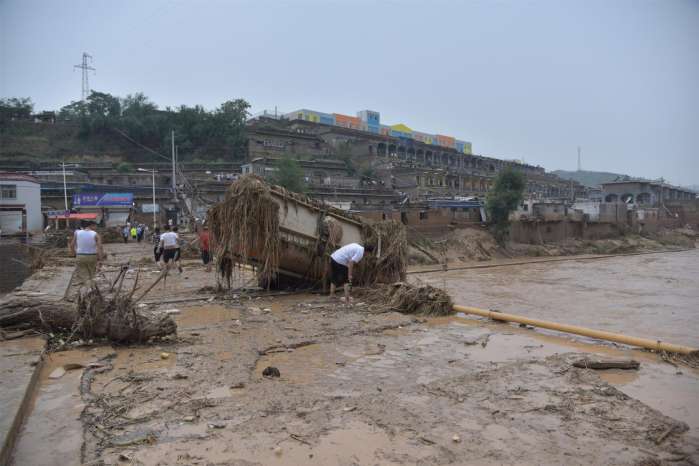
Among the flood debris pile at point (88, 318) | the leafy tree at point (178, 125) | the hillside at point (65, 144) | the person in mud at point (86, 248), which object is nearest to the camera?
the flood debris pile at point (88, 318)

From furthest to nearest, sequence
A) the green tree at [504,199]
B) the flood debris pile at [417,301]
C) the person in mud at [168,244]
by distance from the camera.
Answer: the green tree at [504,199], the person in mud at [168,244], the flood debris pile at [417,301]

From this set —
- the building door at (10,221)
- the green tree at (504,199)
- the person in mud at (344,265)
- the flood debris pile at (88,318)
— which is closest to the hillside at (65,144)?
the building door at (10,221)

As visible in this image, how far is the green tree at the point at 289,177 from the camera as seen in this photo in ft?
120

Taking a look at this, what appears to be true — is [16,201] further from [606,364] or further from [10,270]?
[606,364]

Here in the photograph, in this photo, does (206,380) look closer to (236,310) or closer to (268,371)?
(268,371)

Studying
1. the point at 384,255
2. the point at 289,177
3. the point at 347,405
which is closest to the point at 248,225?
the point at 384,255

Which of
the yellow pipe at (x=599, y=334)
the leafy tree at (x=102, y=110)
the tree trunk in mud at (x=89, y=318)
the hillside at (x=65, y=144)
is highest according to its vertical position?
the leafy tree at (x=102, y=110)

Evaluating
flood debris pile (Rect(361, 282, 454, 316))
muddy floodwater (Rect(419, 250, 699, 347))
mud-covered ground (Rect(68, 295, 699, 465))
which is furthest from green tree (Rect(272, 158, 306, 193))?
mud-covered ground (Rect(68, 295, 699, 465))

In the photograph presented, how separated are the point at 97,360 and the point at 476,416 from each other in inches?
156

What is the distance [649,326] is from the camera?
873cm

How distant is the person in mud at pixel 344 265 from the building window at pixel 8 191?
19.2m

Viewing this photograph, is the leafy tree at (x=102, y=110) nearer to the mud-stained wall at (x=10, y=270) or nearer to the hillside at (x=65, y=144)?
the hillside at (x=65, y=144)

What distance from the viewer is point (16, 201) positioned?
2386 centimetres

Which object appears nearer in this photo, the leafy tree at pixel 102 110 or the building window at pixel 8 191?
the building window at pixel 8 191
